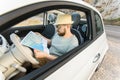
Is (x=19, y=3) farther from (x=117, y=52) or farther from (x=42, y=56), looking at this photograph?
(x=117, y=52)

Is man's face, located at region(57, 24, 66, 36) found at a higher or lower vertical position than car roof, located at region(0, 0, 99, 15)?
lower

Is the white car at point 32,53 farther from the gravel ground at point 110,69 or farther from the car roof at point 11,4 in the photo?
the gravel ground at point 110,69

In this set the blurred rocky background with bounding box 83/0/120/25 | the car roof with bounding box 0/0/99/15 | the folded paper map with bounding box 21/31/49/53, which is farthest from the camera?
the blurred rocky background with bounding box 83/0/120/25

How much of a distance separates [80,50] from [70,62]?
0.42m

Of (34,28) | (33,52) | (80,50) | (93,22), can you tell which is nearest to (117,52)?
(34,28)

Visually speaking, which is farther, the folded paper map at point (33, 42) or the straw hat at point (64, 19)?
the straw hat at point (64, 19)

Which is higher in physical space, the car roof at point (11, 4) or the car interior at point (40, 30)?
the car roof at point (11, 4)

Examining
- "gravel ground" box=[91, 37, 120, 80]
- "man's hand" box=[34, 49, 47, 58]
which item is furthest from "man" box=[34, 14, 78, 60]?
"gravel ground" box=[91, 37, 120, 80]

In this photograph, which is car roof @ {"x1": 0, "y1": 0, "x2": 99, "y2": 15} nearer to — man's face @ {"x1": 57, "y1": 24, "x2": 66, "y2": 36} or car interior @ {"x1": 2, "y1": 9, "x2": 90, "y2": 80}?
car interior @ {"x1": 2, "y1": 9, "x2": 90, "y2": 80}

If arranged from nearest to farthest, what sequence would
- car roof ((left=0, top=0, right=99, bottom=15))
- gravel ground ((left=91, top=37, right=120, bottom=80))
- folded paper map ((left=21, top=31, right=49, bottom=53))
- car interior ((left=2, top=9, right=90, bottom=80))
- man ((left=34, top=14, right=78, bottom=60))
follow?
car roof ((left=0, top=0, right=99, bottom=15)) → car interior ((left=2, top=9, right=90, bottom=80)) → folded paper map ((left=21, top=31, right=49, bottom=53)) → man ((left=34, top=14, right=78, bottom=60)) → gravel ground ((left=91, top=37, right=120, bottom=80))

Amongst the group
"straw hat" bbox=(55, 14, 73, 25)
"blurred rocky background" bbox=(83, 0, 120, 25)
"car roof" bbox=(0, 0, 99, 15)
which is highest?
"car roof" bbox=(0, 0, 99, 15)

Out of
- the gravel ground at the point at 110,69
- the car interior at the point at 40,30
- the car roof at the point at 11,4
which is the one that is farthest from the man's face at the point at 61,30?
the gravel ground at the point at 110,69

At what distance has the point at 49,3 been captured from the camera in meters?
2.78

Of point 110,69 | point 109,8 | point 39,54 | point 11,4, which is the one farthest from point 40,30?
point 109,8
